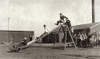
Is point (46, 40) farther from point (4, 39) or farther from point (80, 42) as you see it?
point (80, 42)

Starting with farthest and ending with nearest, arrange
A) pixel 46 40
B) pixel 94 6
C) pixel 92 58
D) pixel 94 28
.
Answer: pixel 46 40, pixel 94 6, pixel 94 28, pixel 92 58

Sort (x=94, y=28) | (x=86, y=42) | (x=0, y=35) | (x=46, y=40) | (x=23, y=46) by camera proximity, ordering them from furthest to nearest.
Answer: (x=0, y=35), (x=46, y=40), (x=94, y=28), (x=86, y=42), (x=23, y=46)

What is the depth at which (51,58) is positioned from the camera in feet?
38.5

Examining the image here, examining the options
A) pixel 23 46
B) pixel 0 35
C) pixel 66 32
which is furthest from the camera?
pixel 0 35

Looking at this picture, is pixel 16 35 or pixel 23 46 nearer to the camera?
pixel 23 46

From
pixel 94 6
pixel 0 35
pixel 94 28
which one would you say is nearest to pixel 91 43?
pixel 94 28

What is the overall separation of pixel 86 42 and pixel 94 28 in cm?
1333

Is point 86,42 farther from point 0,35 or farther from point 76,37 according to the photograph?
point 0,35

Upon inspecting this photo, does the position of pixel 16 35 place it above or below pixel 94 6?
below

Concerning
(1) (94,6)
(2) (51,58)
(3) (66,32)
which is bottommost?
(2) (51,58)

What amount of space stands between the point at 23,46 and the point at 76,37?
6.28 m

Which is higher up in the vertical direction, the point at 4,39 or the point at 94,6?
the point at 94,6

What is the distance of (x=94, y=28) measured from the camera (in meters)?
34.2

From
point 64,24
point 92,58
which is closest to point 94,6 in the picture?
point 64,24
